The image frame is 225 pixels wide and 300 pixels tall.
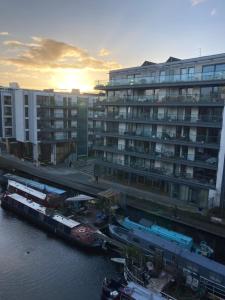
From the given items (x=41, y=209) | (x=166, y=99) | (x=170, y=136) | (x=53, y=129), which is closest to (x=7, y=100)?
(x=53, y=129)

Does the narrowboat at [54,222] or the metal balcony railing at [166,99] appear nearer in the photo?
the narrowboat at [54,222]

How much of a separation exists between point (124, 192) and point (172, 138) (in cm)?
1282

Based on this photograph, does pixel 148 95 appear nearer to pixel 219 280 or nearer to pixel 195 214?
pixel 195 214

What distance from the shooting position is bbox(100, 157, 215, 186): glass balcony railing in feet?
142

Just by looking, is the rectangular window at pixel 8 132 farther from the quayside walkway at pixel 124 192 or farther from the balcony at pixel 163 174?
the balcony at pixel 163 174

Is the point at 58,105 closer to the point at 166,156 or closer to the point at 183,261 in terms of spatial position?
the point at 166,156

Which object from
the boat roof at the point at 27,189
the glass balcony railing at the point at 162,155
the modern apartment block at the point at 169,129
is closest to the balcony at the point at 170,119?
the modern apartment block at the point at 169,129

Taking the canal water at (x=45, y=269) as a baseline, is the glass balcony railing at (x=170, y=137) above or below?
above

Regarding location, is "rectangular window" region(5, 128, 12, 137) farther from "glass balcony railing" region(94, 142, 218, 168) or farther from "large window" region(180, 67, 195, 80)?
"large window" region(180, 67, 195, 80)

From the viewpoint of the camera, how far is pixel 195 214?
1614 inches

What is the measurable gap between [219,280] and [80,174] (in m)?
41.1

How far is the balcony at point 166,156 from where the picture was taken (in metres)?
42.5

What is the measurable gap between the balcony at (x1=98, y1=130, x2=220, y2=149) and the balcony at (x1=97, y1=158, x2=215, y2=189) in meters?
5.25

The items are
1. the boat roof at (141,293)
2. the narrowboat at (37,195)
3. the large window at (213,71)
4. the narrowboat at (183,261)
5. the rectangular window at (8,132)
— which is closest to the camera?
the boat roof at (141,293)
